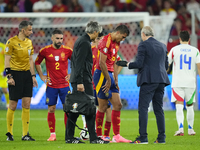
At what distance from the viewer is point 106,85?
21.9 ft

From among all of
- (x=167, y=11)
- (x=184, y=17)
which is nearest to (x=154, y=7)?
(x=167, y=11)

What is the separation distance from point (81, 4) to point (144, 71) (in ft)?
37.3

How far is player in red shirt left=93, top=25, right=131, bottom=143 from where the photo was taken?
659 cm

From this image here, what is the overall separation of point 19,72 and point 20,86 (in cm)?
28

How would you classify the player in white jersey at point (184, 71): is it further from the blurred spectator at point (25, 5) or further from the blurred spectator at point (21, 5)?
the blurred spectator at point (21, 5)

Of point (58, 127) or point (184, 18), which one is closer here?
point (58, 127)

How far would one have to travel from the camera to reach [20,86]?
7.12 meters

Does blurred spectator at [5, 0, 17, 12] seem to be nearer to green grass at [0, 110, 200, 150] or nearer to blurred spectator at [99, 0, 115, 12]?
blurred spectator at [99, 0, 115, 12]

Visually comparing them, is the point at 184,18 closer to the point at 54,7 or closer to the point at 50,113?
the point at 54,7

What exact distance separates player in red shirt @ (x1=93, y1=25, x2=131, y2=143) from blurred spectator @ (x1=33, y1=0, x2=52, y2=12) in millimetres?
9938

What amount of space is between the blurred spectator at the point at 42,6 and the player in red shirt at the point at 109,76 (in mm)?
9938

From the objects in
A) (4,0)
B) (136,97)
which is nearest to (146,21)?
(136,97)

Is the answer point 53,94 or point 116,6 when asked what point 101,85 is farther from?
point 116,6

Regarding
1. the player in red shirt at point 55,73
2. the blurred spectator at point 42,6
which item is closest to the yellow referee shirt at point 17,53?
the player in red shirt at point 55,73
